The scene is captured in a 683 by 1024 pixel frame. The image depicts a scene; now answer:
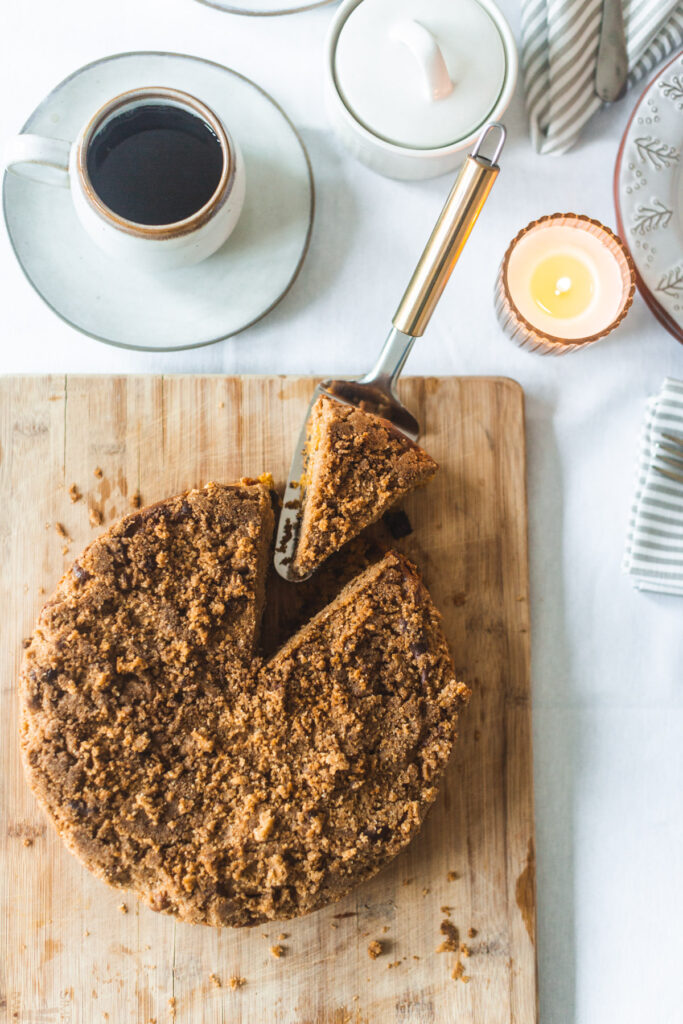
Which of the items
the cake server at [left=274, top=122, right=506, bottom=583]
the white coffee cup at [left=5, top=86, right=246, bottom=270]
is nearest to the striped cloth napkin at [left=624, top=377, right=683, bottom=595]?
the cake server at [left=274, top=122, right=506, bottom=583]

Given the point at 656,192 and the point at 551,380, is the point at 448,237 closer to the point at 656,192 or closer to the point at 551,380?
the point at 551,380

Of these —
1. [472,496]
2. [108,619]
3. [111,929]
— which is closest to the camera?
[108,619]

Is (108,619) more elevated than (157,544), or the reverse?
(157,544)

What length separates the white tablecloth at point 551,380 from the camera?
1.87m

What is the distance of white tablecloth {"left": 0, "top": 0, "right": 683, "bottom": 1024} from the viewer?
73.6 inches

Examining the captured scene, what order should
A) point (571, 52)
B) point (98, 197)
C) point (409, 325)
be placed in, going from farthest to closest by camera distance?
1. point (571, 52)
2. point (409, 325)
3. point (98, 197)

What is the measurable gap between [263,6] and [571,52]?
75cm

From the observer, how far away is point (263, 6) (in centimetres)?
188

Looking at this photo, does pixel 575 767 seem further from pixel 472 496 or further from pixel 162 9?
pixel 162 9

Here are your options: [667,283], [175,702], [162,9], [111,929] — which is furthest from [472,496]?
[162,9]

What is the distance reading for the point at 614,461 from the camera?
1.95 meters

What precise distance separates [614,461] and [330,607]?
830mm

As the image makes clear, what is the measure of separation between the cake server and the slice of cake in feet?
0.28

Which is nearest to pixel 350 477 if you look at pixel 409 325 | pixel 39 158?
pixel 409 325
